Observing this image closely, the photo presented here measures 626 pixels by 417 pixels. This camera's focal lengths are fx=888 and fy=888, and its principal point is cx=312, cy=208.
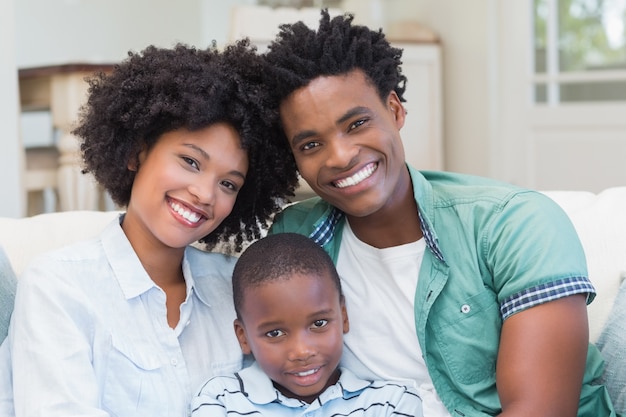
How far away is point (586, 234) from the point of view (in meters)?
1.88

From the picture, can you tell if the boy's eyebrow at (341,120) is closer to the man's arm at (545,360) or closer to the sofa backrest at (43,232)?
the man's arm at (545,360)

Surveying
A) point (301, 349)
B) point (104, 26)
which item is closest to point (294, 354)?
point (301, 349)

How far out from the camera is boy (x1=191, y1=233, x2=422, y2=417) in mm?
1560

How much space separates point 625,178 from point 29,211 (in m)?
2.89

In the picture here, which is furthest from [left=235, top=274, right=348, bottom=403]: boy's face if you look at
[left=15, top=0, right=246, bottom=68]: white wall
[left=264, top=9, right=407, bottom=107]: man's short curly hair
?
[left=15, top=0, right=246, bottom=68]: white wall

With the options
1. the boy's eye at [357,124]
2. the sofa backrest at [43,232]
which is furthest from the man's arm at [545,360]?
the sofa backrest at [43,232]

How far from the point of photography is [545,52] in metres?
4.73

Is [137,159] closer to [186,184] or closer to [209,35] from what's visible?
[186,184]

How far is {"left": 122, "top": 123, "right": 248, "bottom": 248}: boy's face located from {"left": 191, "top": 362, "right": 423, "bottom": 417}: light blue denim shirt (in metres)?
0.27

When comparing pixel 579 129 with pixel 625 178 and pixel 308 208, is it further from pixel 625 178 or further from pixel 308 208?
pixel 308 208

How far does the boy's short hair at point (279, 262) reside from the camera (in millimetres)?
1618

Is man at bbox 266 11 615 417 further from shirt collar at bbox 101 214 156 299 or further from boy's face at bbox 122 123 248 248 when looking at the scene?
shirt collar at bbox 101 214 156 299

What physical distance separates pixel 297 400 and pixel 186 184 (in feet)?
1.42

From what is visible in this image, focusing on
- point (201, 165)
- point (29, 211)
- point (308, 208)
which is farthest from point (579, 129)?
point (201, 165)
